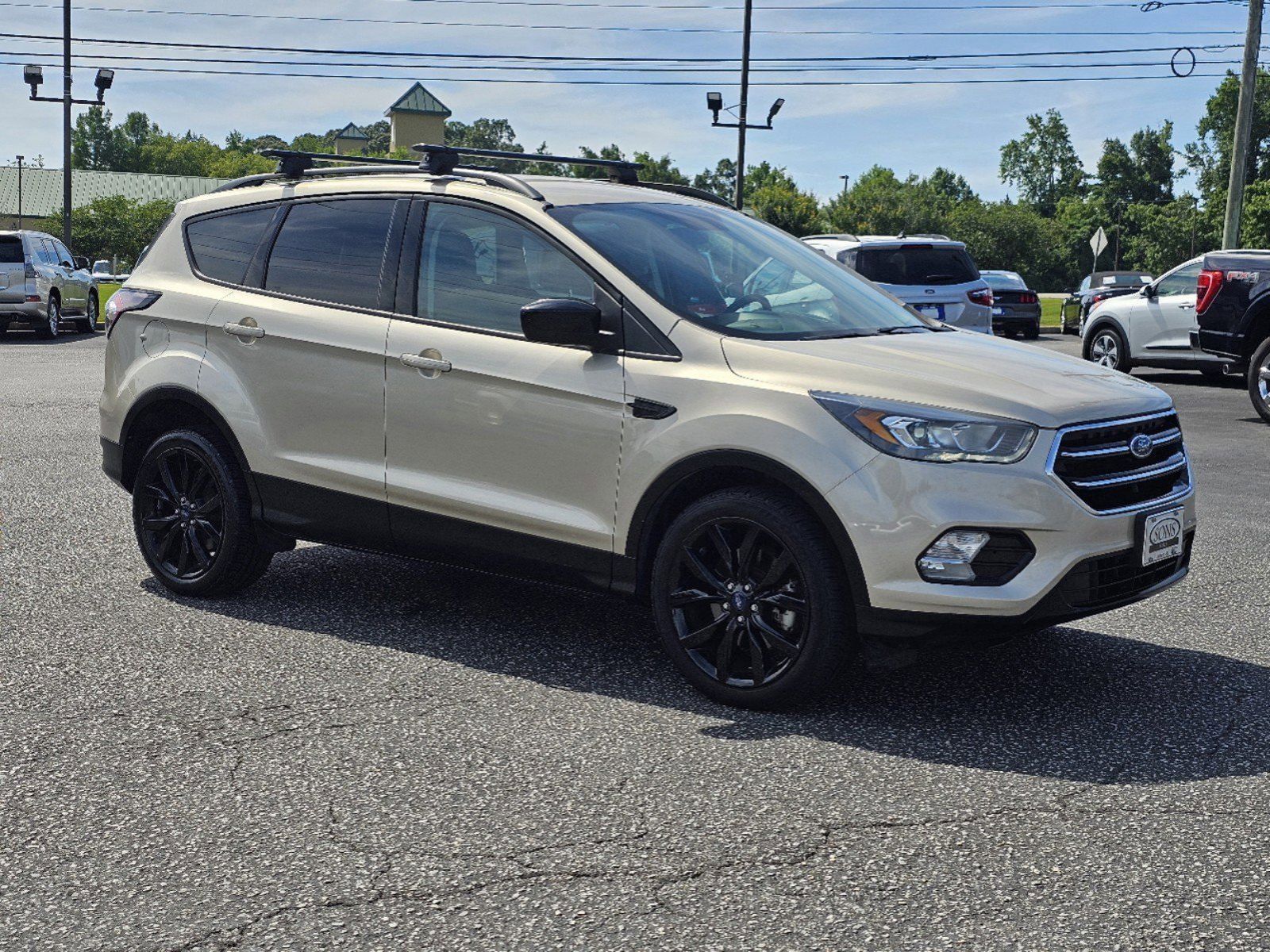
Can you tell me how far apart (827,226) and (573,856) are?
10241 cm

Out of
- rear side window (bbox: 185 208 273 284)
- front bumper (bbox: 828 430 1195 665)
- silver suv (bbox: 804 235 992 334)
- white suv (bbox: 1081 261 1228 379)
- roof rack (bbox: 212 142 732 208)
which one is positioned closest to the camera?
front bumper (bbox: 828 430 1195 665)

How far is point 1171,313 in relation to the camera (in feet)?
62.5

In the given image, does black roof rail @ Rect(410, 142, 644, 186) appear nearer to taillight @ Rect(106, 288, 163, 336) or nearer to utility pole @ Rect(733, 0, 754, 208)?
taillight @ Rect(106, 288, 163, 336)

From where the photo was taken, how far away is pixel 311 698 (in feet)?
16.6

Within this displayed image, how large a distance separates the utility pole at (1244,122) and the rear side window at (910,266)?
12640 mm

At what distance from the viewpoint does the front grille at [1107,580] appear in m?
4.59

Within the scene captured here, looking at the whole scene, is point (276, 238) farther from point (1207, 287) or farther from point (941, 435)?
point (1207, 287)

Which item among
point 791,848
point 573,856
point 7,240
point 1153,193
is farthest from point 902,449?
point 1153,193

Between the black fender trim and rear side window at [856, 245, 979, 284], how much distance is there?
1240 centimetres

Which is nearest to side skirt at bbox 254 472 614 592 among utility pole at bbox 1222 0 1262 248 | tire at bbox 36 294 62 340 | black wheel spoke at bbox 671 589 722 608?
black wheel spoke at bbox 671 589 722 608

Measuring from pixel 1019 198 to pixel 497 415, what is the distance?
155888mm

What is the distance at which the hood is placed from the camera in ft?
15.0

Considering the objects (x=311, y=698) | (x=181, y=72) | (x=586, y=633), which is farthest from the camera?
(x=181, y=72)

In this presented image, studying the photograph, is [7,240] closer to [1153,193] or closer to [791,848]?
[791,848]
